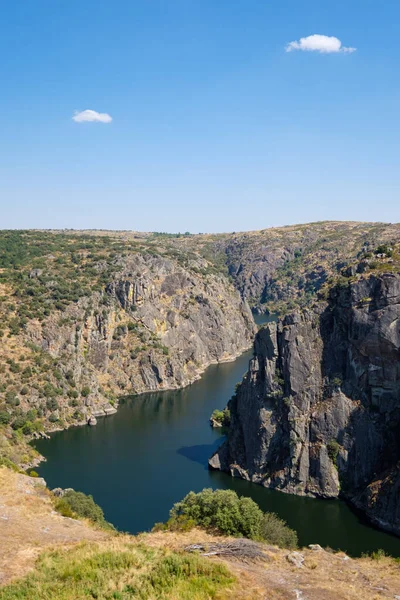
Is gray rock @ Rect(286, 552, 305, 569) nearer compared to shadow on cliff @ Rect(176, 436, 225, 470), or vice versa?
gray rock @ Rect(286, 552, 305, 569)

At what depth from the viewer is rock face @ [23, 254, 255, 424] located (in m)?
101

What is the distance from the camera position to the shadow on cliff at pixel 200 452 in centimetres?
7114

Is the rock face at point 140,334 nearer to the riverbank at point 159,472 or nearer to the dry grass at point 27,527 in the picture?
the riverbank at point 159,472

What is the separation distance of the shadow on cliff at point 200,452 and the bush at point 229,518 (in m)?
26.7

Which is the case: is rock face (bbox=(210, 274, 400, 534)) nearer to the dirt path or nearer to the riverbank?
the riverbank

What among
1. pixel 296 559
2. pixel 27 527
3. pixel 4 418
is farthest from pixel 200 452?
pixel 296 559

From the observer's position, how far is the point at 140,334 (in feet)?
394

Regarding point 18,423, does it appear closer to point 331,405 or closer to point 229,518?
point 331,405

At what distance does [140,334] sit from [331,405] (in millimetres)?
66486

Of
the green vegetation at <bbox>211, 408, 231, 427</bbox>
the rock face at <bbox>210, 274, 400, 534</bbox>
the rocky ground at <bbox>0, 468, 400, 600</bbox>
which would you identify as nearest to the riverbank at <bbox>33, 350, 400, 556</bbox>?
the green vegetation at <bbox>211, 408, 231, 427</bbox>

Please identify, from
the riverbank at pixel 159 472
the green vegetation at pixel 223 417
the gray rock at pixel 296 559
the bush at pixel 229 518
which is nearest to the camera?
the gray rock at pixel 296 559

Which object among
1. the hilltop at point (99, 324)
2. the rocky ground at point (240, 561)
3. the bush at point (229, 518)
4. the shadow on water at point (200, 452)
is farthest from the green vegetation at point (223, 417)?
the rocky ground at point (240, 561)

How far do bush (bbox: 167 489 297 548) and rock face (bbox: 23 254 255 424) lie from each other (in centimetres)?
5345

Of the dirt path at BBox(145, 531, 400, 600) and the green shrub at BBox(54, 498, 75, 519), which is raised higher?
the dirt path at BBox(145, 531, 400, 600)
